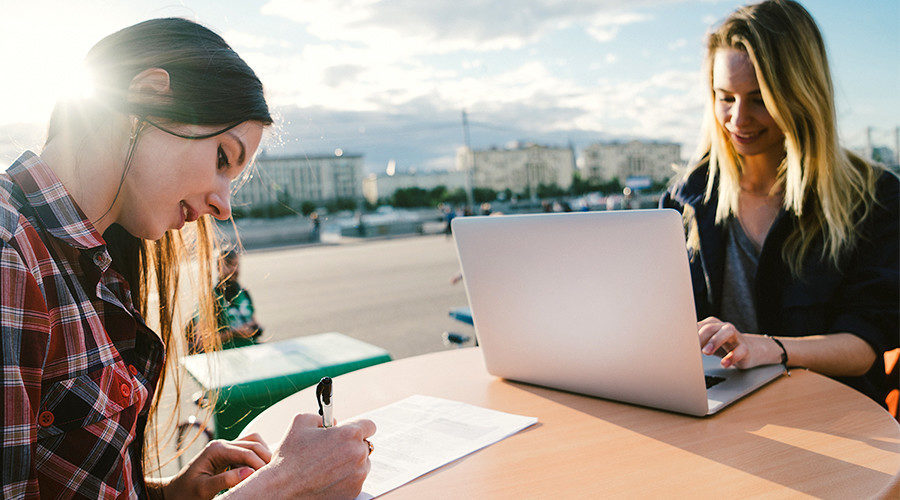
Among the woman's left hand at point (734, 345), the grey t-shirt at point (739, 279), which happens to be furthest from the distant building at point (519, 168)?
the woman's left hand at point (734, 345)

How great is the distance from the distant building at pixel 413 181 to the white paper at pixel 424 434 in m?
72.7

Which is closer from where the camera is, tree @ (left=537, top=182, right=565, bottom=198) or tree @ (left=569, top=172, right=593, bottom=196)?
tree @ (left=537, top=182, right=565, bottom=198)

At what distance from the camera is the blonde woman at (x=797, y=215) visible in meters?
1.82

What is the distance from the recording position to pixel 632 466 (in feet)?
3.52

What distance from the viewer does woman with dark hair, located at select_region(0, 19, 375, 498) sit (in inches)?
33.0

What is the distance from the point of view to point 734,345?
143 cm

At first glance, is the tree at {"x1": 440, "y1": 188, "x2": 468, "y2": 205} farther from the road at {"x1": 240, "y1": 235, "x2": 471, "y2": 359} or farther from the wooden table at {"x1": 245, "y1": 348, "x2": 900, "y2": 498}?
the wooden table at {"x1": 245, "y1": 348, "x2": 900, "y2": 498}

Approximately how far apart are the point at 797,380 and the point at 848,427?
0.30 meters

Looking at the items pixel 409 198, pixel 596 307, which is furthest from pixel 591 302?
pixel 409 198

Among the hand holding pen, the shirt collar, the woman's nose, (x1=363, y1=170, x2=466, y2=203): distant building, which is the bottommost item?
the hand holding pen

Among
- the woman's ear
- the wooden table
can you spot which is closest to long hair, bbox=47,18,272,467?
the woman's ear

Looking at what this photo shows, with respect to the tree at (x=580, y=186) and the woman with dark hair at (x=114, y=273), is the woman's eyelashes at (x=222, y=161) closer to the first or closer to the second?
the woman with dark hair at (x=114, y=273)

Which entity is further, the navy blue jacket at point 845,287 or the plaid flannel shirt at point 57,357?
the navy blue jacket at point 845,287

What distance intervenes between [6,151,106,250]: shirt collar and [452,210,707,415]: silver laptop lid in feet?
2.59
